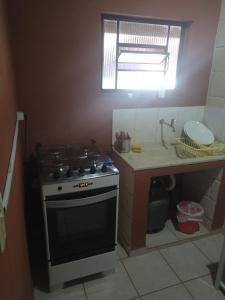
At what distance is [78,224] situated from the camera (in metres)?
1.60

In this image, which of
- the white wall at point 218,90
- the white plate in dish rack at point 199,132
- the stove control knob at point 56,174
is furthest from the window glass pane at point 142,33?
the stove control knob at point 56,174

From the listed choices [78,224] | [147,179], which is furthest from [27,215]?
[147,179]

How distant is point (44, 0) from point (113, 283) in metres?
2.19

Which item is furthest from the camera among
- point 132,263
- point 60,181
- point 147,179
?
point 132,263

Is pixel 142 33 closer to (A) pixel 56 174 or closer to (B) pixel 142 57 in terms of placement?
(B) pixel 142 57

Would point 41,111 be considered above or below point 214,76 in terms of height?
below

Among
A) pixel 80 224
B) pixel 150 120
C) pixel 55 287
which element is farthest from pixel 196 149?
pixel 55 287

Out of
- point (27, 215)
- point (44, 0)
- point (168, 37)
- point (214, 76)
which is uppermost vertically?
point (44, 0)

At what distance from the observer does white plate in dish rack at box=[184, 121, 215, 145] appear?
231 cm

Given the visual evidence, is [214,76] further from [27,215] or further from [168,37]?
[27,215]

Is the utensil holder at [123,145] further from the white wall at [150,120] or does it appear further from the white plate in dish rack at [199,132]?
the white plate in dish rack at [199,132]

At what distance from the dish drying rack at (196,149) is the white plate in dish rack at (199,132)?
0.09 metres

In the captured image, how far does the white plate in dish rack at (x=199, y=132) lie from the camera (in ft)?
7.58

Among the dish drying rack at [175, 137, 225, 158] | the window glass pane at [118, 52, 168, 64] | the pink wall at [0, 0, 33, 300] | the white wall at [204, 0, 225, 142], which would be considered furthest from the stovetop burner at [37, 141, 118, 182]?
the white wall at [204, 0, 225, 142]
